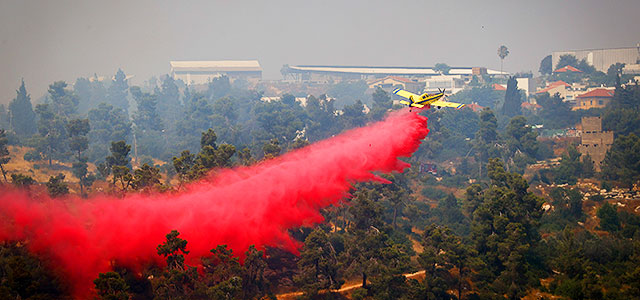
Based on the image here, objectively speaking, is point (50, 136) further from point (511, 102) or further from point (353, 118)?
point (511, 102)

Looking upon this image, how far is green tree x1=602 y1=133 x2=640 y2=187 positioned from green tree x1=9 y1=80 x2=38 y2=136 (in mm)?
157584

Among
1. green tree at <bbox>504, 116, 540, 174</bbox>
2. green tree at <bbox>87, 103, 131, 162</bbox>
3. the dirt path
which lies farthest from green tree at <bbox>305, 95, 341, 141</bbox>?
the dirt path

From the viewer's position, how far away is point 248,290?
224 feet

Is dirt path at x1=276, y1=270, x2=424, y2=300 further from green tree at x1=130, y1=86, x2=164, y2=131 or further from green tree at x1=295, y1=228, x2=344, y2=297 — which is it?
green tree at x1=130, y1=86, x2=164, y2=131

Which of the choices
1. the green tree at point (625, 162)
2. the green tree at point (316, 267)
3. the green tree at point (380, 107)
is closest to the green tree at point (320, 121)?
the green tree at point (380, 107)

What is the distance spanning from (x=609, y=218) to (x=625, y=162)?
77.1ft

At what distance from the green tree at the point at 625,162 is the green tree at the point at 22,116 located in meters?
158

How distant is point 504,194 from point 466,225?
2354 cm

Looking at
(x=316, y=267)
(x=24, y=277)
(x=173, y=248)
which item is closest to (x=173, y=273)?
(x=173, y=248)

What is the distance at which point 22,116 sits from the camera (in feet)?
589

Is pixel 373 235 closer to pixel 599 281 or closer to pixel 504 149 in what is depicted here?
pixel 599 281

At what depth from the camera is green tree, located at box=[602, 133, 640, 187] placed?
110m

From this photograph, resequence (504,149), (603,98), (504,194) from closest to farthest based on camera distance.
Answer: (504,194) → (504,149) → (603,98)

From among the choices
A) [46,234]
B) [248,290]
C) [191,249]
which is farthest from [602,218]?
[46,234]
